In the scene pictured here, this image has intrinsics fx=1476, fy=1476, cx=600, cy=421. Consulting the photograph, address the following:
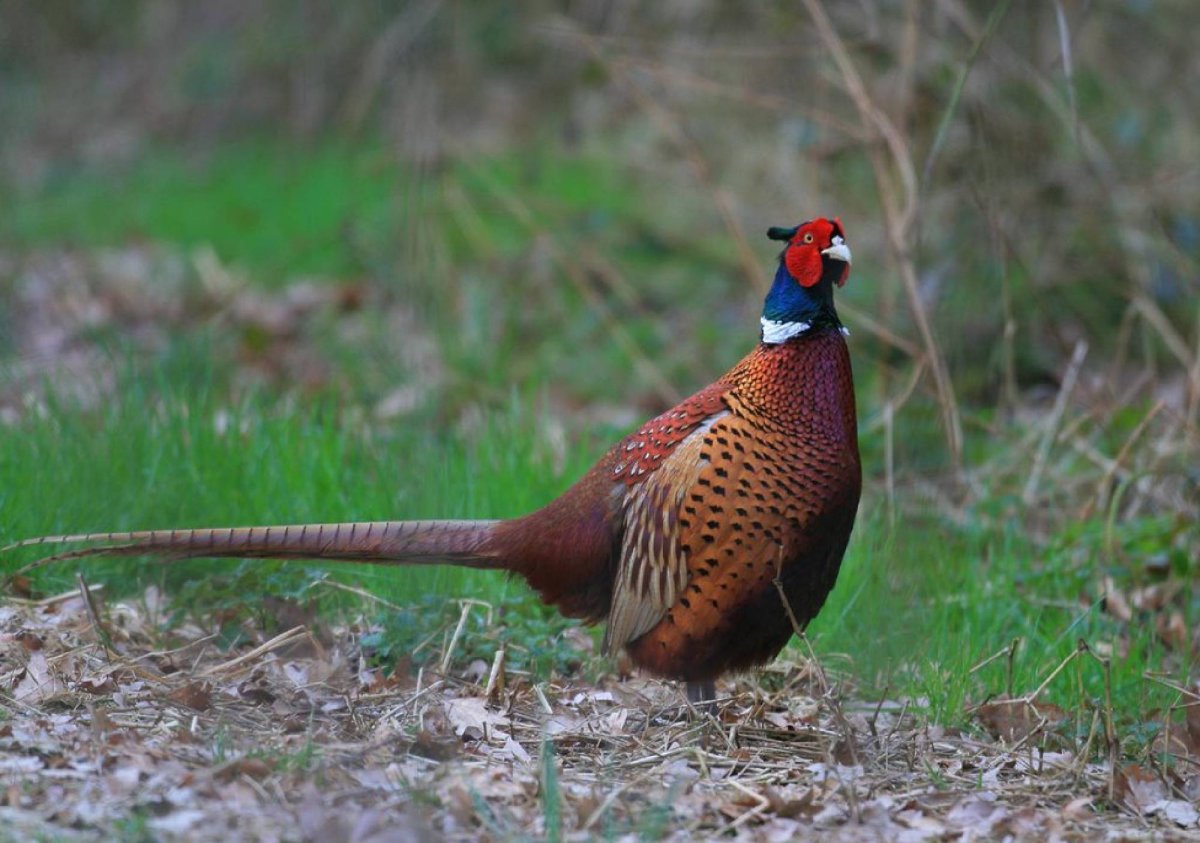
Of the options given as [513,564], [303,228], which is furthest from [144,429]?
[303,228]

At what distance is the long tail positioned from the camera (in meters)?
3.56

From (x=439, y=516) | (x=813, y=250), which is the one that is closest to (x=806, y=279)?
(x=813, y=250)

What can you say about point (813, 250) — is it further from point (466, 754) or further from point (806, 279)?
point (466, 754)

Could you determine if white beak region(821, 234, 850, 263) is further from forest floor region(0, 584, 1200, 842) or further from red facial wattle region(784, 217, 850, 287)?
forest floor region(0, 584, 1200, 842)

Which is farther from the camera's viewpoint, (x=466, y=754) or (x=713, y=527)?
Answer: (x=713, y=527)

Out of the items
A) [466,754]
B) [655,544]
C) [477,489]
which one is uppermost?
[655,544]

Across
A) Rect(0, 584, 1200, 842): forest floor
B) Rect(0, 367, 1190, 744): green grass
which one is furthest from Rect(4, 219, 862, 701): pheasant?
Rect(0, 367, 1190, 744): green grass

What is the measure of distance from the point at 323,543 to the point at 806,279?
53.2 inches

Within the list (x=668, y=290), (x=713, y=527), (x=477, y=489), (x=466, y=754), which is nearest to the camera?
(x=466, y=754)

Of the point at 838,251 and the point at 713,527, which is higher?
the point at 838,251

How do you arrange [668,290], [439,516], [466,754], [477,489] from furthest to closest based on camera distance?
1. [668,290]
2. [477,489]
3. [439,516]
4. [466,754]

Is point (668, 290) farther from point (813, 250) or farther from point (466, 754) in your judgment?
point (466, 754)

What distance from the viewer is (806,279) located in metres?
3.61

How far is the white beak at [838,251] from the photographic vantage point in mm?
3572
